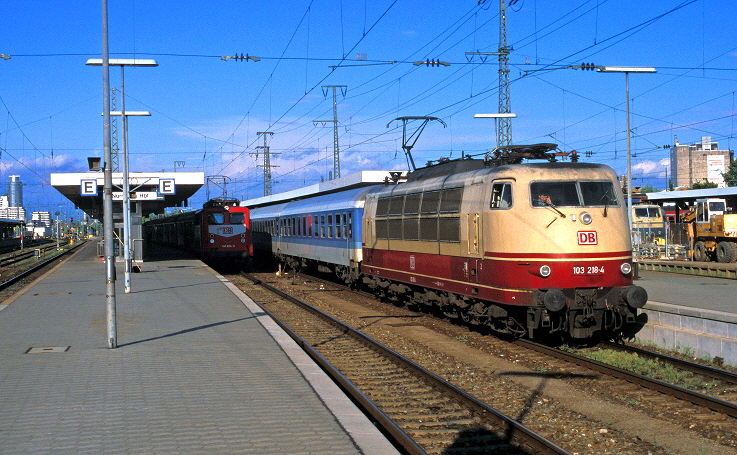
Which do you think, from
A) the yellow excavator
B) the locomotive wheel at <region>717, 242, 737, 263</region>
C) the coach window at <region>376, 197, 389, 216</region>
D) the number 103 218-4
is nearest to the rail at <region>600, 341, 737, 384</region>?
the number 103 218-4

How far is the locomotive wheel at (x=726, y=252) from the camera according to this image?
30.4m

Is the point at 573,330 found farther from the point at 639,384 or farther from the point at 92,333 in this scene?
the point at 92,333

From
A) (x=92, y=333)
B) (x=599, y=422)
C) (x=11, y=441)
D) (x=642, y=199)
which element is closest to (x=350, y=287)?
(x=92, y=333)

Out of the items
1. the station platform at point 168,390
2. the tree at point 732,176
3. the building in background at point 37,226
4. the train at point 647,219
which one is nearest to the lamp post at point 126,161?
the station platform at point 168,390

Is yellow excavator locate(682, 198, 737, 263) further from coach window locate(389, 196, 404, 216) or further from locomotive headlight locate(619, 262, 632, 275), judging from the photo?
locomotive headlight locate(619, 262, 632, 275)

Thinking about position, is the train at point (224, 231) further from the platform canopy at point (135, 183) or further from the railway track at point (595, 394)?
the railway track at point (595, 394)

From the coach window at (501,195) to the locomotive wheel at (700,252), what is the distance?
23893 millimetres

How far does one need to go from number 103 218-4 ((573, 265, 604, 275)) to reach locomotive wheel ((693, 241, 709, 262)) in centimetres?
2354

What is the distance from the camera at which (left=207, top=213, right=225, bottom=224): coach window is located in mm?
35750

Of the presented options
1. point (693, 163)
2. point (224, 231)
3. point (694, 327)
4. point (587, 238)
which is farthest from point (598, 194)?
point (693, 163)

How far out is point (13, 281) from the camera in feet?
95.4

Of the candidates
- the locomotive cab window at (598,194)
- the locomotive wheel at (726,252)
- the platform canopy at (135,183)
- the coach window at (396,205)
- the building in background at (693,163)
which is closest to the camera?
the locomotive cab window at (598,194)

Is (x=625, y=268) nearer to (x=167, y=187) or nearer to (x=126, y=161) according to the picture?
(x=126, y=161)

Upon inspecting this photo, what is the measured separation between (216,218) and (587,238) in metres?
26.2
